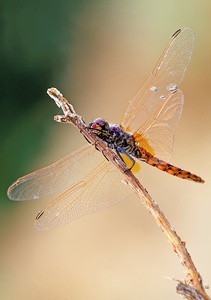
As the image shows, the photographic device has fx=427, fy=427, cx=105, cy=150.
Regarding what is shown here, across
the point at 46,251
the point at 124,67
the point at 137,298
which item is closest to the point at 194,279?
the point at 137,298

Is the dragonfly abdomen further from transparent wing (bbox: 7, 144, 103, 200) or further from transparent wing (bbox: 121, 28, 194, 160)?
transparent wing (bbox: 7, 144, 103, 200)

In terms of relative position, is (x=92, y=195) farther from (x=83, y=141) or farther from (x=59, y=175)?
(x=83, y=141)

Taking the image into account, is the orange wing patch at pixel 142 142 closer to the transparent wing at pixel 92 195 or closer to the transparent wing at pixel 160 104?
the transparent wing at pixel 160 104

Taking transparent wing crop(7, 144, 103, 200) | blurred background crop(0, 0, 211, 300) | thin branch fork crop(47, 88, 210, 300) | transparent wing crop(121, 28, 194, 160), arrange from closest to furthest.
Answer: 1. thin branch fork crop(47, 88, 210, 300)
2. transparent wing crop(7, 144, 103, 200)
3. transparent wing crop(121, 28, 194, 160)
4. blurred background crop(0, 0, 211, 300)

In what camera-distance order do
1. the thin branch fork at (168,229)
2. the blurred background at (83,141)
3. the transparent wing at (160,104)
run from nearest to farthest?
the thin branch fork at (168,229)
the transparent wing at (160,104)
the blurred background at (83,141)

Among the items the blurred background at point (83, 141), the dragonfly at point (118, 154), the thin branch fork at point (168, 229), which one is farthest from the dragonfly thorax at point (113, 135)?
the blurred background at point (83, 141)

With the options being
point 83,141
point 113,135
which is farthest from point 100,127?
point 83,141

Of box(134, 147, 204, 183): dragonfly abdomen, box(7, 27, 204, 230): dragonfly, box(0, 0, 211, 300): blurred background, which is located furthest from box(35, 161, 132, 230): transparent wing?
box(0, 0, 211, 300): blurred background
